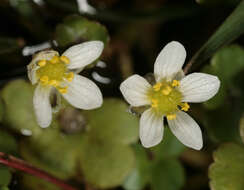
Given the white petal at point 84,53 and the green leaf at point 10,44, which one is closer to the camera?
the white petal at point 84,53

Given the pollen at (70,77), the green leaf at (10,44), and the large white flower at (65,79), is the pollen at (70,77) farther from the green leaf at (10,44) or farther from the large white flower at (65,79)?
the green leaf at (10,44)

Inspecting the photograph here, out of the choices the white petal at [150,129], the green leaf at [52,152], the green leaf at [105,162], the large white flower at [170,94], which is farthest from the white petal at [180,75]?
the green leaf at [52,152]

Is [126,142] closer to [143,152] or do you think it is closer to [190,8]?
[143,152]

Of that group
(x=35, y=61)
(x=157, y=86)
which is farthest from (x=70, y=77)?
(x=157, y=86)

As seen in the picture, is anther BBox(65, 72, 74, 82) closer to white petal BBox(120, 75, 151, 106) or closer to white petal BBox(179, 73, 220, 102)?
white petal BBox(120, 75, 151, 106)

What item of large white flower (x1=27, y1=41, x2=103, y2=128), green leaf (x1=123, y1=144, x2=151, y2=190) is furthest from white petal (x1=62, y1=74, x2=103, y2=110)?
green leaf (x1=123, y1=144, x2=151, y2=190)

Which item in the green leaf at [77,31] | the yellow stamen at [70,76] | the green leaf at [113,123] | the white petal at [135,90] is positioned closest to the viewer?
the white petal at [135,90]

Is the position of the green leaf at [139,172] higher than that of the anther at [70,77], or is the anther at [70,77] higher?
the anther at [70,77]

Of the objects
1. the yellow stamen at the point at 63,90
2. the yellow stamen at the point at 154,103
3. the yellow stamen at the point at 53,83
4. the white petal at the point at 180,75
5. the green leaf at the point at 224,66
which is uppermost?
the white petal at the point at 180,75

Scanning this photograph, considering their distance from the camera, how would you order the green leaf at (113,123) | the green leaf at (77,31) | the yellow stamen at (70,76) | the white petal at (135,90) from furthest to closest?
the green leaf at (113,123)
the green leaf at (77,31)
the yellow stamen at (70,76)
the white petal at (135,90)
